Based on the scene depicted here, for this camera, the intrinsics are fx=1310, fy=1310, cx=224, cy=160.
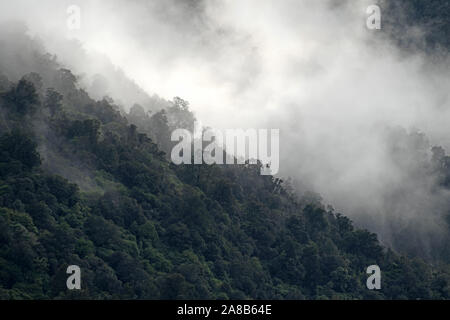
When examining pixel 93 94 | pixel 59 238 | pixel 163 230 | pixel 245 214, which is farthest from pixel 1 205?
pixel 93 94

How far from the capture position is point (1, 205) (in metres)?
99.7

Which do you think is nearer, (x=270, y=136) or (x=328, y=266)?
(x=328, y=266)

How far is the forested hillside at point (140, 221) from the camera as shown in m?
98.0

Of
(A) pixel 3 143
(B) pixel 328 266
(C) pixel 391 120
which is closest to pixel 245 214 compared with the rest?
(B) pixel 328 266

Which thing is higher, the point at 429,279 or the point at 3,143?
the point at 3,143

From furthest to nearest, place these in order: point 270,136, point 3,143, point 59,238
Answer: point 270,136
point 3,143
point 59,238

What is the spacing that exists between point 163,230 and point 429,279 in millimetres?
28959

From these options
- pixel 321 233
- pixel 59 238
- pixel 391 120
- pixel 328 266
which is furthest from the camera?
pixel 391 120

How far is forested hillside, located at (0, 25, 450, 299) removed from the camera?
322 ft

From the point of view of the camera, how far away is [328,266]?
396ft

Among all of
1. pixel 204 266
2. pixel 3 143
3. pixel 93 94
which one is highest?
pixel 93 94

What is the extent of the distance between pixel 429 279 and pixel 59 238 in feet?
141

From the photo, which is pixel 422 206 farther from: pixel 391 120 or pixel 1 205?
pixel 1 205

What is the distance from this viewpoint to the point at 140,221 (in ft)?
365
